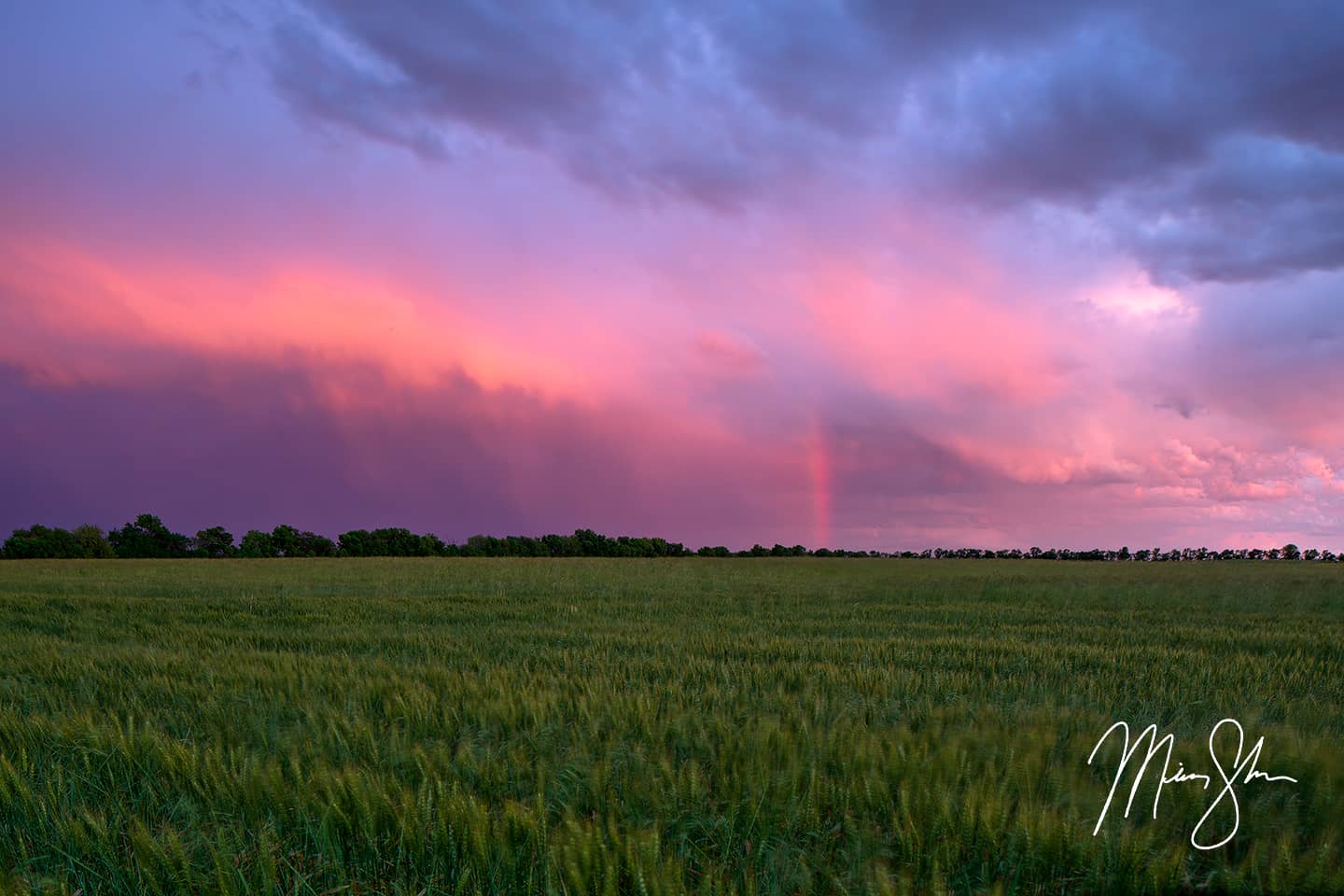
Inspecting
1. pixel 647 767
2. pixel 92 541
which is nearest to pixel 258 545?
pixel 92 541

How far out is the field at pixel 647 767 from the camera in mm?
2838

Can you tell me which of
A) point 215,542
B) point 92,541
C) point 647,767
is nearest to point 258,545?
point 215,542

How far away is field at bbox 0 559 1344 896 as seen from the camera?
9.31ft

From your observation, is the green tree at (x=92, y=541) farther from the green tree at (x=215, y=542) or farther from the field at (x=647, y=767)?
the field at (x=647, y=767)

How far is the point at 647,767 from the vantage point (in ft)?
12.3

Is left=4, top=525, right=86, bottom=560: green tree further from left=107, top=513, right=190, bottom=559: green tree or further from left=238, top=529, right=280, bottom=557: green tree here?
left=238, top=529, right=280, bottom=557: green tree

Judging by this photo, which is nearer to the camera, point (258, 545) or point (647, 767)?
point (647, 767)

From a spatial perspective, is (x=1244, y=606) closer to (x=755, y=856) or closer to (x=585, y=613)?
(x=585, y=613)
